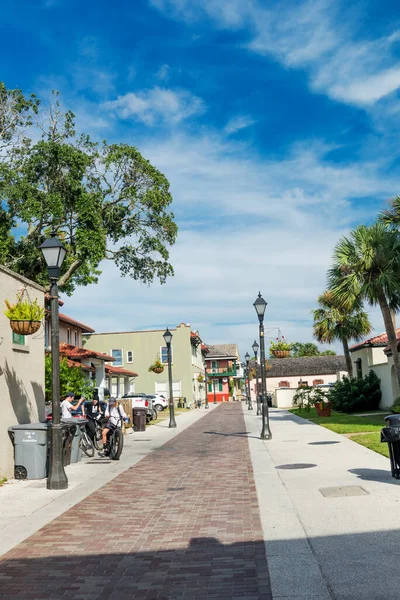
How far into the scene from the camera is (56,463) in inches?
439

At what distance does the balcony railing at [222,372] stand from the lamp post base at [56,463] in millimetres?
78410

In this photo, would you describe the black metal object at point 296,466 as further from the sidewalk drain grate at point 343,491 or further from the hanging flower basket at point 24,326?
the hanging flower basket at point 24,326

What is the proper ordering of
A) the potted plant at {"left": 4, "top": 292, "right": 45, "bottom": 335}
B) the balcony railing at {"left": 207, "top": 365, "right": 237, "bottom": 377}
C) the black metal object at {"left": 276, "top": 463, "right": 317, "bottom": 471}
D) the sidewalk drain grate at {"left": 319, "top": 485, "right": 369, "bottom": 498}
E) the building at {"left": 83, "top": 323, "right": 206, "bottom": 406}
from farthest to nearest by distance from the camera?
the balcony railing at {"left": 207, "top": 365, "right": 237, "bottom": 377} → the building at {"left": 83, "top": 323, "right": 206, "bottom": 406} → the black metal object at {"left": 276, "top": 463, "right": 317, "bottom": 471} → the potted plant at {"left": 4, "top": 292, "right": 45, "bottom": 335} → the sidewalk drain grate at {"left": 319, "top": 485, "right": 369, "bottom": 498}

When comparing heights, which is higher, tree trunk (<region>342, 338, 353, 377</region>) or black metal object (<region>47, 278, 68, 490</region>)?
tree trunk (<region>342, 338, 353, 377</region>)

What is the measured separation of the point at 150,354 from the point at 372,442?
5027cm

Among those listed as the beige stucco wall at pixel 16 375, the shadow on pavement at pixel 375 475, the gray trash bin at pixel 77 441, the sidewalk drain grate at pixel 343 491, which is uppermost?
the beige stucco wall at pixel 16 375

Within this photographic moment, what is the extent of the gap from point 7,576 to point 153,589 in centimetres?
152

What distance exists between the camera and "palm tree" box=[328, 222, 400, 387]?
74.1ft

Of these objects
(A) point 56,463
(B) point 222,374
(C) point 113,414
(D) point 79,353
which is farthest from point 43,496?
(B) point 222,374

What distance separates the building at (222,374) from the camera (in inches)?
3516

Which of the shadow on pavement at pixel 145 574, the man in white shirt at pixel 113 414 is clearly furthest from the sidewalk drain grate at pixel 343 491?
the man in white shirt at pixel 113 414

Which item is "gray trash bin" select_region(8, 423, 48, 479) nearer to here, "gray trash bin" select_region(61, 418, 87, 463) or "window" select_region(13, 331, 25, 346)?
"window" select_region(13, 331, 25, 346)

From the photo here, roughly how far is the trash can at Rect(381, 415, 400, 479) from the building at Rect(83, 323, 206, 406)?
183 feet

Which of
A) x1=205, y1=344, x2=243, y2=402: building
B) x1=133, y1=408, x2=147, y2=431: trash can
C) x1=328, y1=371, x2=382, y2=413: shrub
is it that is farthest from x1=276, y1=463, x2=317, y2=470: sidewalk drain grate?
x1=205, y1=344, x2=243, y2=402: building
